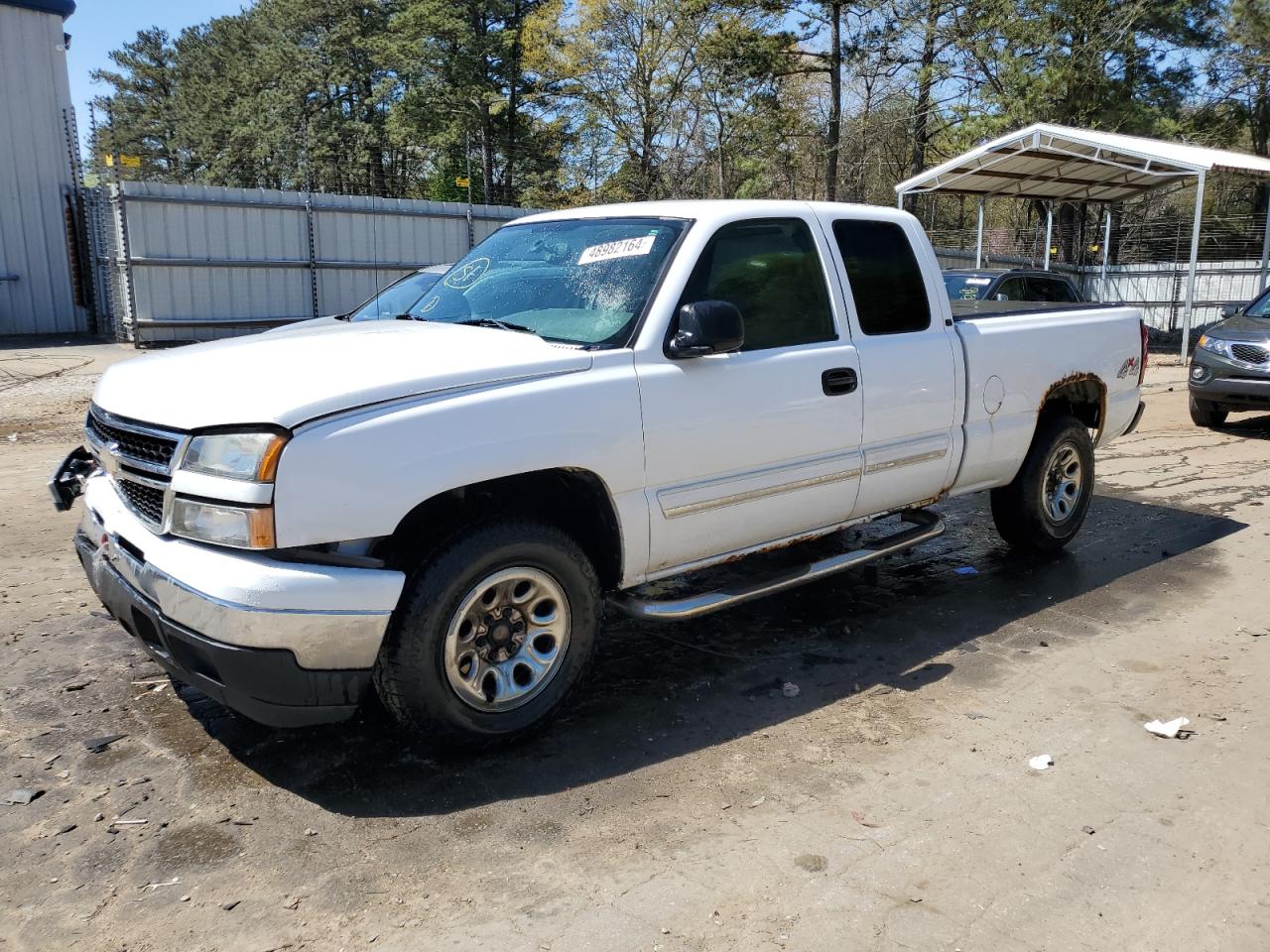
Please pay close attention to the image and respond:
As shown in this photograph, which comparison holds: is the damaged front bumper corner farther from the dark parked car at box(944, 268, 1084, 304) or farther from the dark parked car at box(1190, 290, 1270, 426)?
the dark parked car at box(1190, 290, 1270, 426)

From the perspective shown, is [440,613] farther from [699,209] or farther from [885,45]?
[885,45]

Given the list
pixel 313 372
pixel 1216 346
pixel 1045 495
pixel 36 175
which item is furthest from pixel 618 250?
pixel 36 175

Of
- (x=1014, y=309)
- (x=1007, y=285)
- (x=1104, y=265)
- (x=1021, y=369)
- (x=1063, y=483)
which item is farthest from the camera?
(x=1104, y=265)

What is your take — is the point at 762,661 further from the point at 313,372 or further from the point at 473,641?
the point at 313,372

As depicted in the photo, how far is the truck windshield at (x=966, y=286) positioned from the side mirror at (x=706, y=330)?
8.55m

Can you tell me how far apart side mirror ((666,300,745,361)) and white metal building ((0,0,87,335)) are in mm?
19116

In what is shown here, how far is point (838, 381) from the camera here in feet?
14.8

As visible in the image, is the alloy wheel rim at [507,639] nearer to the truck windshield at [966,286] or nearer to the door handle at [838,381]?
the door handle at [838,381]

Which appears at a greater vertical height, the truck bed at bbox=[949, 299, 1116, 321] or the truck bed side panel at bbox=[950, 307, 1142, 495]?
the truck bed at bbox=[949, 299, 1116, 321]

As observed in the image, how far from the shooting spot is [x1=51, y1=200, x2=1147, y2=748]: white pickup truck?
123 inches

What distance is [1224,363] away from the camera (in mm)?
10812

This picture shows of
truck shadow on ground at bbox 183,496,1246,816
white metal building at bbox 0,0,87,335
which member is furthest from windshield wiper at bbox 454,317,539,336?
white metal building at bbox 0,0,87,335

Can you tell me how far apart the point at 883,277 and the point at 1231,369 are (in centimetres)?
778

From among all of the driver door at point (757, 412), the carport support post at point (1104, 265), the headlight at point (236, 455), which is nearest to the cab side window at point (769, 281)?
the driver door at point (757, 412)
